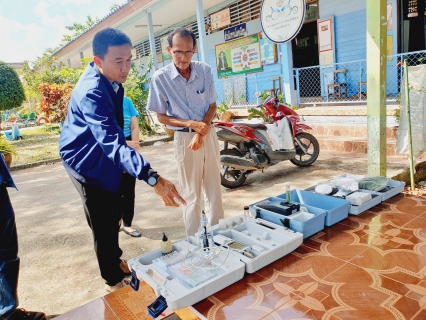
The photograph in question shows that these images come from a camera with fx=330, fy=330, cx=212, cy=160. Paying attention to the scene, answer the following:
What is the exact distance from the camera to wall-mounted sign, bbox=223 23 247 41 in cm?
1003

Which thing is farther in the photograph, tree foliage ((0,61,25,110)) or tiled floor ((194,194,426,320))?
tree foliage ((0,61,25,110))

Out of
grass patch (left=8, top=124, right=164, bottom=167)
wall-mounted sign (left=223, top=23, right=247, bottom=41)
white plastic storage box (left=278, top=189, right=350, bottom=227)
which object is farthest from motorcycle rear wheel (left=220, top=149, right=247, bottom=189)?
wall-mounted sign (left=223, top=23, right=247, bottom=41)

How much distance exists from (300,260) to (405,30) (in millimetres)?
7848

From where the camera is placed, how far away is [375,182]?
2.40 metres

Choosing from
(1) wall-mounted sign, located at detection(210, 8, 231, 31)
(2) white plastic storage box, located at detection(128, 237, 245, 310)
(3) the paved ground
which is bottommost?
(3) the paved ground

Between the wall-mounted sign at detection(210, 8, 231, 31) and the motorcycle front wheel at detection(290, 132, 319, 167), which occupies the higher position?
the wall-mounted sign at detection(210, 8, 231, 31)

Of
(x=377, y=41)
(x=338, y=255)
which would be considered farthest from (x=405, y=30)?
(x=338, y=255)

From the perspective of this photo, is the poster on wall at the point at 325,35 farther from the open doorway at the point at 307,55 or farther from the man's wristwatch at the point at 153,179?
the man's wristwatch at the point at 153,179

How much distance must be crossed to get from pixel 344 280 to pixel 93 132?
1361mm

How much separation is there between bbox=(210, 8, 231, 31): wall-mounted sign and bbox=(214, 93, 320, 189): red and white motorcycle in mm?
6285

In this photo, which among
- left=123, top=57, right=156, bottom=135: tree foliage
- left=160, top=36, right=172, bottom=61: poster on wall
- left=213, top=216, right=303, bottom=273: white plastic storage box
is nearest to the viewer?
left=213, top=216, right=303, bottom=273: white plastic storage box

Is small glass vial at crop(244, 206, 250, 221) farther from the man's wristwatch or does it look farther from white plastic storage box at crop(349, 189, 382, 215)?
the man's wristwatch

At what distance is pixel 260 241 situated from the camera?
1.73 metres

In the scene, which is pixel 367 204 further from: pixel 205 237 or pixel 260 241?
pixel 205 237
